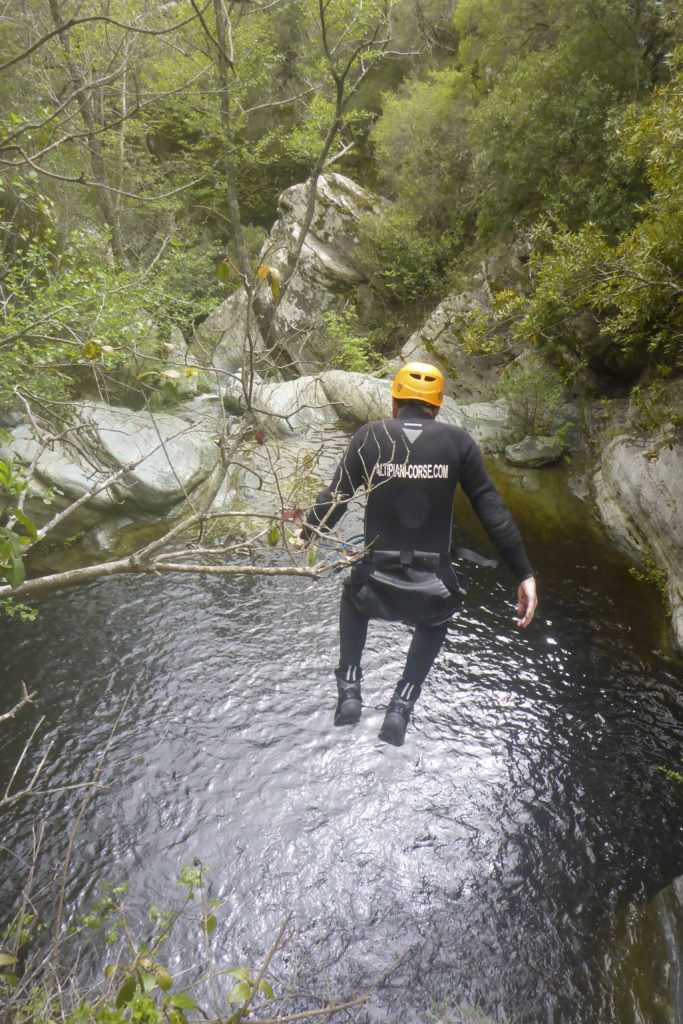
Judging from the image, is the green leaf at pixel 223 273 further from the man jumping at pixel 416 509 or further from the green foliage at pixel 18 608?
the green foliage at pixel 18 608

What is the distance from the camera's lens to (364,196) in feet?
44.2

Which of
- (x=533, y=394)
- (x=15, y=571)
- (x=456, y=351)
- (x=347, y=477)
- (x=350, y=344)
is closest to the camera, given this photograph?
(x=15, y=571)

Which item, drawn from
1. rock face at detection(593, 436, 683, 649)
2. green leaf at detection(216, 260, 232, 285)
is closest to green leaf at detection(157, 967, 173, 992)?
green leaf at detection(216, 260, 232, 285)

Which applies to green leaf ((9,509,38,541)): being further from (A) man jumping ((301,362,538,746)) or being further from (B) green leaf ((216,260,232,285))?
(A) man jumping ((301,362,538,746))

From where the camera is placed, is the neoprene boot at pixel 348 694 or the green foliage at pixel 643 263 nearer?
the neoprene boot at pixel 348 694

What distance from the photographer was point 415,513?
3.02 meters

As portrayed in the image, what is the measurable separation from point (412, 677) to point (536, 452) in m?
5.53

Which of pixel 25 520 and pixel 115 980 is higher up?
pixel 25 520

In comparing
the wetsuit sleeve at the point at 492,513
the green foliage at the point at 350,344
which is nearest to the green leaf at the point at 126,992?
the wetsuit sleeve at the point at 492,513

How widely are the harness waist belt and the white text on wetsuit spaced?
0.42m

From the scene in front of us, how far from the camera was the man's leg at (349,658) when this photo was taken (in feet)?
10.8

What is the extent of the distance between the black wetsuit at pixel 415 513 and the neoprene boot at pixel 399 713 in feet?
1.80

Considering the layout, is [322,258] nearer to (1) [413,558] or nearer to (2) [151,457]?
(2) [151,457]

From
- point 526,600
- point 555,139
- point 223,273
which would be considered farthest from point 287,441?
point 223,273
